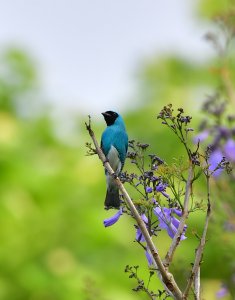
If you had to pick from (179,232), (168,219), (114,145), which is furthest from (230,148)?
(179,232)

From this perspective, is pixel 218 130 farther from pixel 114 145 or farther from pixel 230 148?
pixel 114 145

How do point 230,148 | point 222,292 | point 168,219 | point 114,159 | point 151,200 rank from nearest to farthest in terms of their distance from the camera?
point 151,200, point 168,219, point 114,159, point 222,292, point 230,148

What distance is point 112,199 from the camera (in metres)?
4.04

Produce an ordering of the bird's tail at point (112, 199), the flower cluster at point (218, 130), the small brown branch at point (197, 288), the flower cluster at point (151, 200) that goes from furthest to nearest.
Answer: the flower cluster at point (218, 130)
the bird's tail at point (112, 199)
the flower cluster at point (151, 200)
the small brown branch at point (197, 288)

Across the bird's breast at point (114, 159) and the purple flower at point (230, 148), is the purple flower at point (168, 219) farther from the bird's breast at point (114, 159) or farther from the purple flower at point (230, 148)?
the purple flower at point (230, 148)

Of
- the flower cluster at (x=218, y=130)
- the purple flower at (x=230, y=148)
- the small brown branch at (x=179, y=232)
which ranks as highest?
the flower cluster at (x=218, y=130)

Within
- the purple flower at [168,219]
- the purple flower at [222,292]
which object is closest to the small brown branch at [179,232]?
the purple flower at [168,219]

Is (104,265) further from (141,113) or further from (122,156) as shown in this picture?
(122,156)

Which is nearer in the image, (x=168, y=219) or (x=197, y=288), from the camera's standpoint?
(x=197, y=288)

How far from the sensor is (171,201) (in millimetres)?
3736

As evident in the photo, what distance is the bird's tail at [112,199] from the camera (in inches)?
157

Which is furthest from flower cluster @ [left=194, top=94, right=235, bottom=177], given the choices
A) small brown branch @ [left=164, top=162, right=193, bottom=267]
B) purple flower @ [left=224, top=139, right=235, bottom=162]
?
small brown branch @ [left=164, top=162, right=193, bottom=267]

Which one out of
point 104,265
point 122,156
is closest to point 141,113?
point 104,265

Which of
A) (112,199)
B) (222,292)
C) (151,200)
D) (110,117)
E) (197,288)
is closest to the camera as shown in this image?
(197,288)
